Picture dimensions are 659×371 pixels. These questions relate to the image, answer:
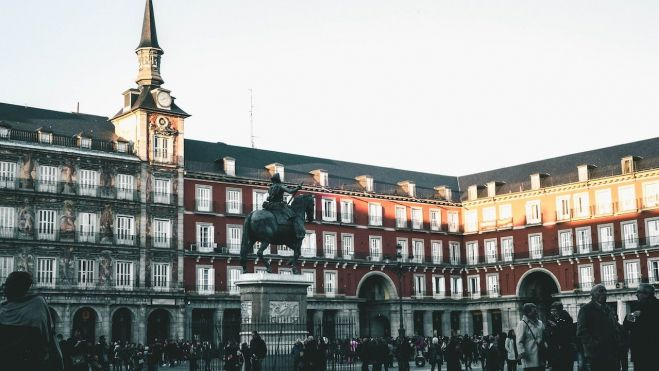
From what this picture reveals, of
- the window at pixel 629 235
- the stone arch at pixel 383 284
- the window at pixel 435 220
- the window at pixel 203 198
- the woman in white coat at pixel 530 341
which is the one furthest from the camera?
the window at pixel 435 220

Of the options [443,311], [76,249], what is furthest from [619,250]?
[76,249]

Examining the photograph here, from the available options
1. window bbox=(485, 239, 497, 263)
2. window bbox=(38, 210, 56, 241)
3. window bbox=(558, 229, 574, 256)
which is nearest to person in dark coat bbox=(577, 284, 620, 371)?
window bbox=(38, 210, 56, 241)

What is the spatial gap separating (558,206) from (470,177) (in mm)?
13081

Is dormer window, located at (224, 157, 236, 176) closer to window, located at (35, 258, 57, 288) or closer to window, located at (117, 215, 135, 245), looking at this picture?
window, located at (117, 215, 135, 245)

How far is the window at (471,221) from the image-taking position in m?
75.0

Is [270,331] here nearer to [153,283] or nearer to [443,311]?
[153,283]

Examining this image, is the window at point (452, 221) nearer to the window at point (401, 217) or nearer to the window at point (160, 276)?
the window at point (401, 217)

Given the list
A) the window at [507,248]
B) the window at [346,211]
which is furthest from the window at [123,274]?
the window at [507,248]

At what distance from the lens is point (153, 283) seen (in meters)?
55.6

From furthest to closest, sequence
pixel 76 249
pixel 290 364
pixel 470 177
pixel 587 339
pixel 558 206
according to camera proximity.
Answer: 1. pixel 470 177
2. pixel 558 206
3. pixel 76 249
4. pixel 290 364
5. pixel 587 339

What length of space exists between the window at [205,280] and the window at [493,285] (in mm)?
25840

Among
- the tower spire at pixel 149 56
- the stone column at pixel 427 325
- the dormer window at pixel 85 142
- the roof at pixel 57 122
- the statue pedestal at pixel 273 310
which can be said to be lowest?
the stone column at pixel 427 325

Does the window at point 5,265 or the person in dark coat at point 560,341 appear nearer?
the person in dark coat at point 560,341

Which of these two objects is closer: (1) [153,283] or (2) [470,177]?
(1) [153,283]
